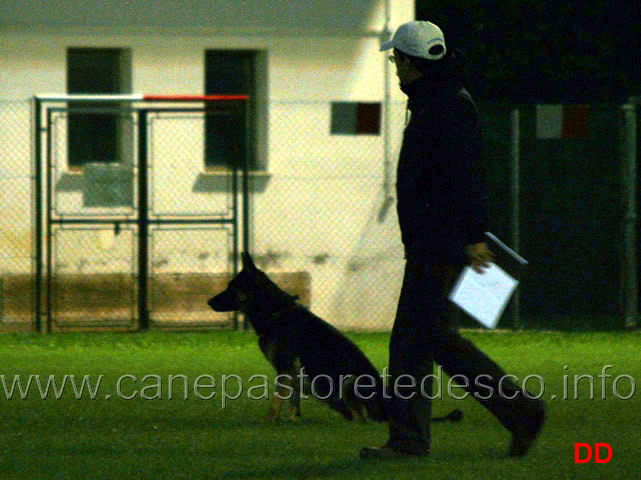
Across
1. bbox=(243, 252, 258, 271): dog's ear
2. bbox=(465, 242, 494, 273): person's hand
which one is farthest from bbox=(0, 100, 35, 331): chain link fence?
bbox=(465, 242, 494, 273): person's hand

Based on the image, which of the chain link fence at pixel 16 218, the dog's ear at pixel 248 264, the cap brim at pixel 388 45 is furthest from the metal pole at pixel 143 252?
the cap brim at pixel 388 45

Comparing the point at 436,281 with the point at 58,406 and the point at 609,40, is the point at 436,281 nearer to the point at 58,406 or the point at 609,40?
the point at 58,406

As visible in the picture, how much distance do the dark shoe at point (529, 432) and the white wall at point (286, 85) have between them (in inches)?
370

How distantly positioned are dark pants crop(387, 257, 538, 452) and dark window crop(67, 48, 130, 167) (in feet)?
31.8

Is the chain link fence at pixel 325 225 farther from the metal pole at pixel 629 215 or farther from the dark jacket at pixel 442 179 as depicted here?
the dark jacket at pixel 442 179

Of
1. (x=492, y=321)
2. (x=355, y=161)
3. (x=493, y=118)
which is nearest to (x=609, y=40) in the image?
(x=493, y=118)

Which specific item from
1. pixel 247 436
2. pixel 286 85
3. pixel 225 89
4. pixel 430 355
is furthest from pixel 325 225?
pixel 430 355

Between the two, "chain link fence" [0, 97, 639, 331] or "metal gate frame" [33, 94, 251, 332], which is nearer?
"metal gate frame" [33, 94, 251, 332]

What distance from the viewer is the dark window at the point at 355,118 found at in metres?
15.4

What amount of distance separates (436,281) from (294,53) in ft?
33.6

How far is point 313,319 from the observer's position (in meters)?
8.34

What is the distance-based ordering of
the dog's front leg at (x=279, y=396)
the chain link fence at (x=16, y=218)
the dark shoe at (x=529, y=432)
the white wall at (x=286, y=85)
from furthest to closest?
1. the white wall at (x=286, y=85)
2. the chain link fence at (x=16, y=218)
3. the dog's front leg at (x=279, y=396)
4. the dark shoe at (x=529, y=432)

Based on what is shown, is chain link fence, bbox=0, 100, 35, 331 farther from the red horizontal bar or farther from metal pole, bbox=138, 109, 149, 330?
the red horizontal bar

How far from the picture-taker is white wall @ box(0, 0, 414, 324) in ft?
52.4
